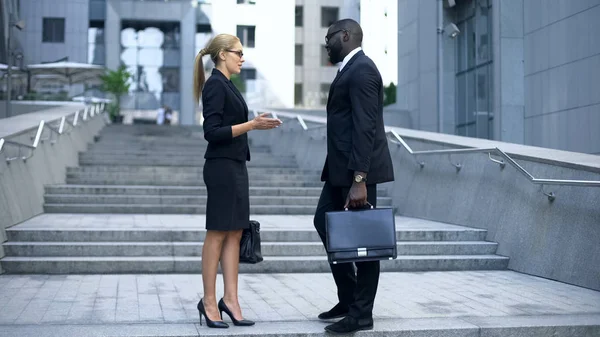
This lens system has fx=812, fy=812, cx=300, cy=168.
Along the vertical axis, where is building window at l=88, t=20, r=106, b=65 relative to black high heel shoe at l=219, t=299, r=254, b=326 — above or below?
above

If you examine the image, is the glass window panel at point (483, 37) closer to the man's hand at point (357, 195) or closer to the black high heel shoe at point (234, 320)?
the man's hand at point (357, 195)

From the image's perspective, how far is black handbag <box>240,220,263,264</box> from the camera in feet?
18.7

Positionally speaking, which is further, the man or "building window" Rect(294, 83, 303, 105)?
"building window" Rect(294, 83, 303, 105)

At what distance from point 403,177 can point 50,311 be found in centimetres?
751

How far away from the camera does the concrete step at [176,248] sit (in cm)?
871

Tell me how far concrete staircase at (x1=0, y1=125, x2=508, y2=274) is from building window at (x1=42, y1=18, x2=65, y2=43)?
1179 inches

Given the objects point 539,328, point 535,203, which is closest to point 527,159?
point 535,203

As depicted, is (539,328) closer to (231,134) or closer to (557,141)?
(231,134)

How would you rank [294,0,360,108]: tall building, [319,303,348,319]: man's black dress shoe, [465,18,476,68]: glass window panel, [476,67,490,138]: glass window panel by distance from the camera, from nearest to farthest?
[319,303,348,319]: man's black dress shoe < [476,67,490,138]: glass window panel < [465,18,476,68]: glass window panel < [294,0,360,108]: tall building

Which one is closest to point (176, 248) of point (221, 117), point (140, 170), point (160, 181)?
point (221, 117)

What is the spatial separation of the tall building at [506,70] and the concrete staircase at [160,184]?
229 inches

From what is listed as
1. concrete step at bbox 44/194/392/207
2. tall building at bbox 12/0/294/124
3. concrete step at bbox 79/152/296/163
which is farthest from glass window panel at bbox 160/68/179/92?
concrete step at bbox 44/194/392/207

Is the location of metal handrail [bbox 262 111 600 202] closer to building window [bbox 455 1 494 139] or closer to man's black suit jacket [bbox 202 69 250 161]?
man's black suit jacket [bbox 202 69 250 161]

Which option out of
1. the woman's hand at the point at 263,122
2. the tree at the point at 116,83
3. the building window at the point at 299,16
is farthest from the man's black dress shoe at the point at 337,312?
the building window at the point at 299,16
